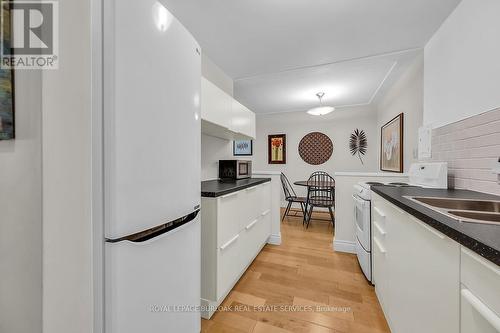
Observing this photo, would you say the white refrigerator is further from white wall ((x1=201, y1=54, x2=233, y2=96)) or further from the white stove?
the white stove

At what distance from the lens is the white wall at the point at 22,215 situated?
2.13 ft

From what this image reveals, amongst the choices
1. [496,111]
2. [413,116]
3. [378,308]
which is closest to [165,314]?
[378,308]

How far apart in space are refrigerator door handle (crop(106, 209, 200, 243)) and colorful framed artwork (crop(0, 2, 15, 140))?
0.47 m

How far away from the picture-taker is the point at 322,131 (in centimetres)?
441

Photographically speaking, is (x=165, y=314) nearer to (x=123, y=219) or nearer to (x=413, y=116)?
(x=123, y=219)

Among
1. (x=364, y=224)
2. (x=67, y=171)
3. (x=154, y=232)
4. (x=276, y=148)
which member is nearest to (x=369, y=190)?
(x=364, y=224)

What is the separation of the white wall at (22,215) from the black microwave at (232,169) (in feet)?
5.60

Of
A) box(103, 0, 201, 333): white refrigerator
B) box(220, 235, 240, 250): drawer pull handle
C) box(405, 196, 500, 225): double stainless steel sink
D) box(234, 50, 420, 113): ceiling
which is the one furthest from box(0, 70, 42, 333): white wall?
box(234, 50, 420, 113): ceiling

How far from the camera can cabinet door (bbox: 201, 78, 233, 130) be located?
1503mm

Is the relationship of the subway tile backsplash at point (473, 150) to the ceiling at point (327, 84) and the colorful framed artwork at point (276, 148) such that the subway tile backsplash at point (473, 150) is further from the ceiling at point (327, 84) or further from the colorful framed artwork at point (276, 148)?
the colorful framed artwork at point (276, 148)

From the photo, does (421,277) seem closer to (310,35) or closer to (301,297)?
(301,297)

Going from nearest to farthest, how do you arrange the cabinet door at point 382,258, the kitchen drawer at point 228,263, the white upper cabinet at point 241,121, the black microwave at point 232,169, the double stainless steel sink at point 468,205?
1. the double stainless steel sink at point 468,205
2. the cabinet door at point 382,258
3. the kitchen drawer at point 228,263
4. the white upper cabinet at point 241,121
5. the black microwave at point 232,169

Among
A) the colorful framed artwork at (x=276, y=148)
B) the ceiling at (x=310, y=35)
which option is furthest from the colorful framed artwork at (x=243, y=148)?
the ceiling at (x=310, y=35)

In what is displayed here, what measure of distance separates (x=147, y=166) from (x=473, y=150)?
195 cm
